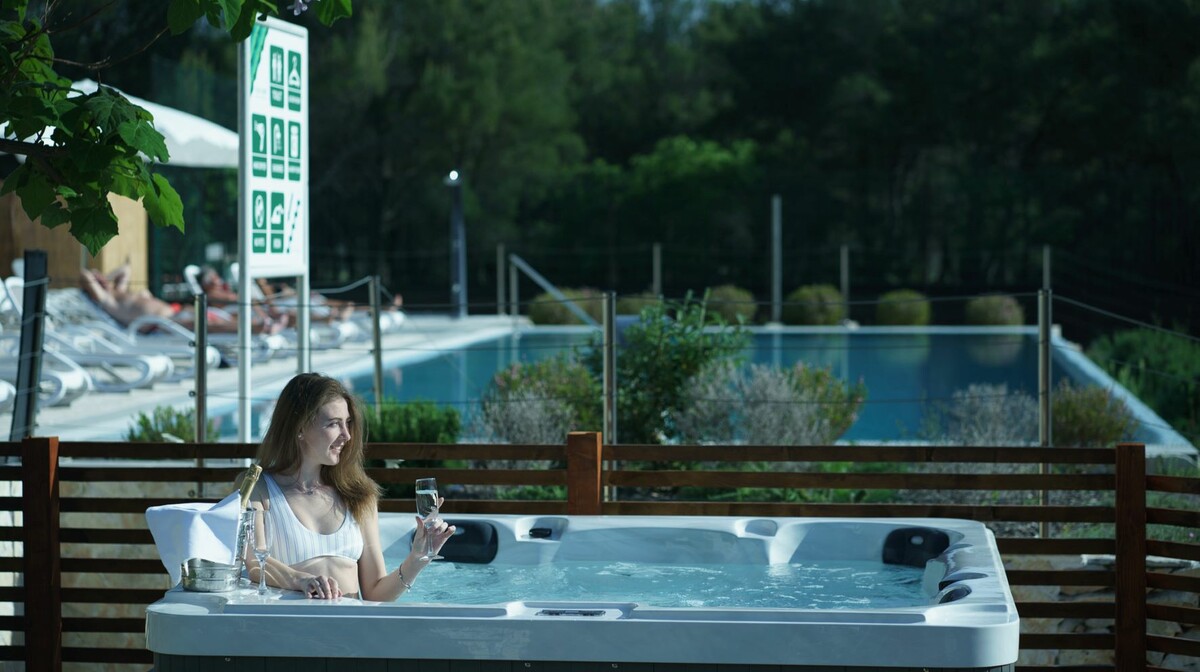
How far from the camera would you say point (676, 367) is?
7031 mm

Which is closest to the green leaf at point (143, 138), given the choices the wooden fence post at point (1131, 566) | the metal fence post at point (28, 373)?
the metal fence post at point (28, 373)

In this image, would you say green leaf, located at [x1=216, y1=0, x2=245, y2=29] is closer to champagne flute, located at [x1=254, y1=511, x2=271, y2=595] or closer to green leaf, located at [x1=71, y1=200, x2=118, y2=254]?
green leaf, located at [x1=71, y1=200, x2=118, y2=254]

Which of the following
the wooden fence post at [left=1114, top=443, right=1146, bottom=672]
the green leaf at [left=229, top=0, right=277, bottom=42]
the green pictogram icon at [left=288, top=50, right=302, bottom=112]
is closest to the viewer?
the green leaf at [left=229, top=0, right=277, bottom=42]

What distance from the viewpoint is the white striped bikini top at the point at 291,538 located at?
11.1 ft

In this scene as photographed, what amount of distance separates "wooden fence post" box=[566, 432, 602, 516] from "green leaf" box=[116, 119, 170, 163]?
1.73 meters

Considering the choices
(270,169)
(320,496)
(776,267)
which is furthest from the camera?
(776,267)

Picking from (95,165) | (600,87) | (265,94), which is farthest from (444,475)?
(600,87)

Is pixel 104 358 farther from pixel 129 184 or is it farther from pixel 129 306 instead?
pixel 129 184

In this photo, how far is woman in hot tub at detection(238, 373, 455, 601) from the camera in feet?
11.0

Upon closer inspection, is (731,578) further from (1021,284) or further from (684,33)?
(684,33)

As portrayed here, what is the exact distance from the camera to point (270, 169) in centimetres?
611

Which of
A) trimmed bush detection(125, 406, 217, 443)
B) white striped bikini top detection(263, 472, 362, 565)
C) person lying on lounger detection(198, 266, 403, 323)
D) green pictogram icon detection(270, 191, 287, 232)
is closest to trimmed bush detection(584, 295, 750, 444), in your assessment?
green pictogram icon detection(270, 191, 287, 232)

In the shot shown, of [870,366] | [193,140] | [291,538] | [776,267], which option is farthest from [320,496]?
[776,267]

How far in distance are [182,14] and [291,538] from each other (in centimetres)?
126
